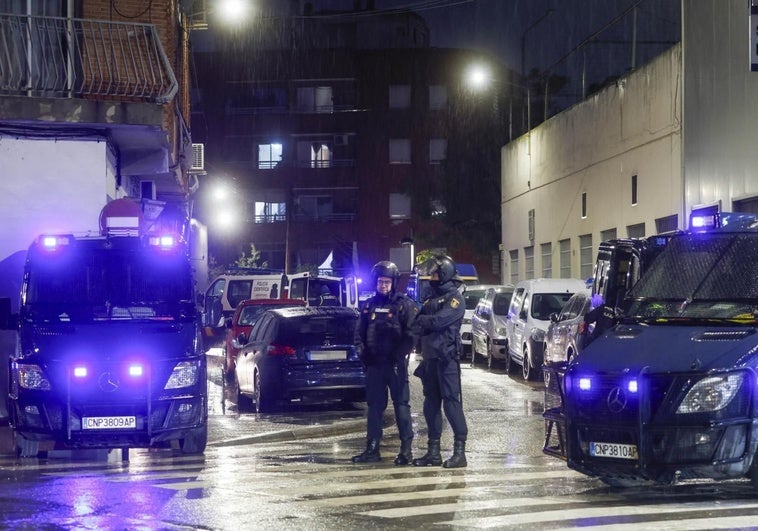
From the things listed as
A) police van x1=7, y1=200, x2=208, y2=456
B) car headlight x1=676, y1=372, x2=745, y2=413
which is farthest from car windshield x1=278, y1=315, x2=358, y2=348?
car headlight x1=676, y1=372, x2=745, y2=413

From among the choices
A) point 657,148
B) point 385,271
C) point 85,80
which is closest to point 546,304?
point 657,148

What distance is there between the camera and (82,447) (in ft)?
41.8

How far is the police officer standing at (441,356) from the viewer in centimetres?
1223

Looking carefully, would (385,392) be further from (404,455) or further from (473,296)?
(473,296)

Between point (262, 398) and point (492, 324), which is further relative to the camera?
point (492, 324)

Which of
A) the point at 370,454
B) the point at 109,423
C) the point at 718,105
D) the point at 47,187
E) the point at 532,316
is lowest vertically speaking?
the point at 370,454

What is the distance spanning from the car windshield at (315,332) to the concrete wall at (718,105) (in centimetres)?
1089

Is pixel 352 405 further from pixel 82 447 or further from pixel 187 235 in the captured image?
pixel 82 447

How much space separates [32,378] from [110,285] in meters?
1.54

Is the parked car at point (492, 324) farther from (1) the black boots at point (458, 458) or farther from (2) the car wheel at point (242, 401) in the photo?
(1) the black boots at point (458, 458)

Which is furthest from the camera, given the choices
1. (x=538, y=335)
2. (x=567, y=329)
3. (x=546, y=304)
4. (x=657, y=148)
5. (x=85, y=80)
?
(x=657, y=148)

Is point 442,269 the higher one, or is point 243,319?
point 442,269

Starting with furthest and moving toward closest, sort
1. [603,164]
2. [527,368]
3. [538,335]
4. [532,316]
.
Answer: [603,164] → [532,316] → [527,368] → [538,335]

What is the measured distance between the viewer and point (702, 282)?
1126cm
